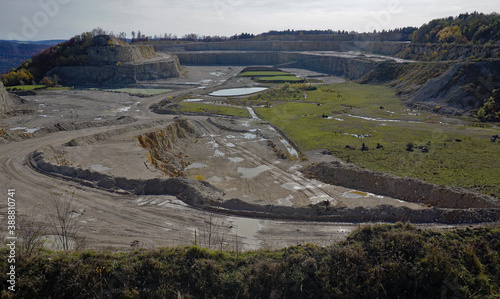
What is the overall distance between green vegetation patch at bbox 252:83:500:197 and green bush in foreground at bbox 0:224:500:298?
1290 centimetres

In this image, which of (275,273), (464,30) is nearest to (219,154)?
(275,273)

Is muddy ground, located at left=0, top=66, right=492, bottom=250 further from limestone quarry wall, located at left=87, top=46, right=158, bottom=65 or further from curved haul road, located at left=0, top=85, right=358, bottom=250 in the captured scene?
limestone quarry wall, located at left=87, top=46, right=158, bottom=65

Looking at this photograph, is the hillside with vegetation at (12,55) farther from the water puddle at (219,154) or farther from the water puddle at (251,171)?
the water puddle at (251,171)

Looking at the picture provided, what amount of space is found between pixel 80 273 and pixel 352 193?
18403 mm

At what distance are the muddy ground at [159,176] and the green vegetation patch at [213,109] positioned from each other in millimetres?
3761

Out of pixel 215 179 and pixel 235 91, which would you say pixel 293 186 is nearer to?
pixel 215 179

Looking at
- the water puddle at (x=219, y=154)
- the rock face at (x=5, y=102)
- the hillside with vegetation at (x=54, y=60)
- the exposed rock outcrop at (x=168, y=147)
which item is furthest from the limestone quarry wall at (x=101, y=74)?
the water puddle at (x=219, y=154)

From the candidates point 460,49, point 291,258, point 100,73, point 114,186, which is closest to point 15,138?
point 114,186

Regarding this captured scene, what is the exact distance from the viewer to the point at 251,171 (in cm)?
2911

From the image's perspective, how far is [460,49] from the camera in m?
69.8

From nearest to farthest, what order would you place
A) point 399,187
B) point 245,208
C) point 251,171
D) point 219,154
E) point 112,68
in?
point 245,208
point 399,187
point 251,171
point 219,154
point 112,68

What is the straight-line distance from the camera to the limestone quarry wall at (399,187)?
19312mm

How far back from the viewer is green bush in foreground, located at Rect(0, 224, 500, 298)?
10.5m

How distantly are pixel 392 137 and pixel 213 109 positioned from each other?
28864mm
